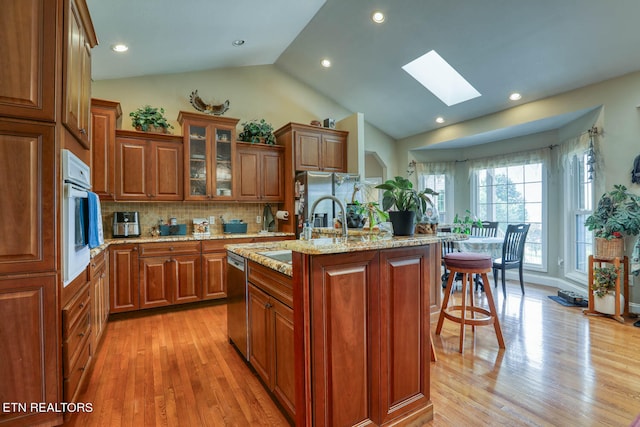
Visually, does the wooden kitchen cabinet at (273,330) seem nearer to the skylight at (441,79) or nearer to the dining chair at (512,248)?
the dining chair at (512,248)

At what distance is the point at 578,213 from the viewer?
14.6 feet

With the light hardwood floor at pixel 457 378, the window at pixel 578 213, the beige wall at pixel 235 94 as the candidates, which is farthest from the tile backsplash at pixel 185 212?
the window at pixel 578 213

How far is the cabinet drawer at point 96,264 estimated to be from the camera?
242cm

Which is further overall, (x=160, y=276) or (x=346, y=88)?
(x=346, y=88)

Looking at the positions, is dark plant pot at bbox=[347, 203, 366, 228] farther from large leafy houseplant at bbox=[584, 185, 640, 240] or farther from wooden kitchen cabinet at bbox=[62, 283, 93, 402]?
large leafy houseplant at bbox=[584, 185, 640, 240]

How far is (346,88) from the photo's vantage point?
5293 mm

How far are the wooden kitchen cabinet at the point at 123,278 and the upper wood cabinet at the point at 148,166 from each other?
680 mm

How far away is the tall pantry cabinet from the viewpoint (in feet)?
5.29

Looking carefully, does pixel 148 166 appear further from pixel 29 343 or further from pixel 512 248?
pixel 512 248

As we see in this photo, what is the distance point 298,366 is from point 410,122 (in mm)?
5222

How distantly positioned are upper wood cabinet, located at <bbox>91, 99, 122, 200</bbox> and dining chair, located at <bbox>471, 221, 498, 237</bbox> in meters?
5.20

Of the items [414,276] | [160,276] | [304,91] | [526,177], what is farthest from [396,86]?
[160,276]

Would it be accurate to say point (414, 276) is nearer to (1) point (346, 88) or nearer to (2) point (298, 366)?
(2) point (298, 366)

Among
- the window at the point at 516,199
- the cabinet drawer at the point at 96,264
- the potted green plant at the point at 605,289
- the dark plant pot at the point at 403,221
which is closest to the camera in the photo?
the dark plant pot at the point at 403,221
